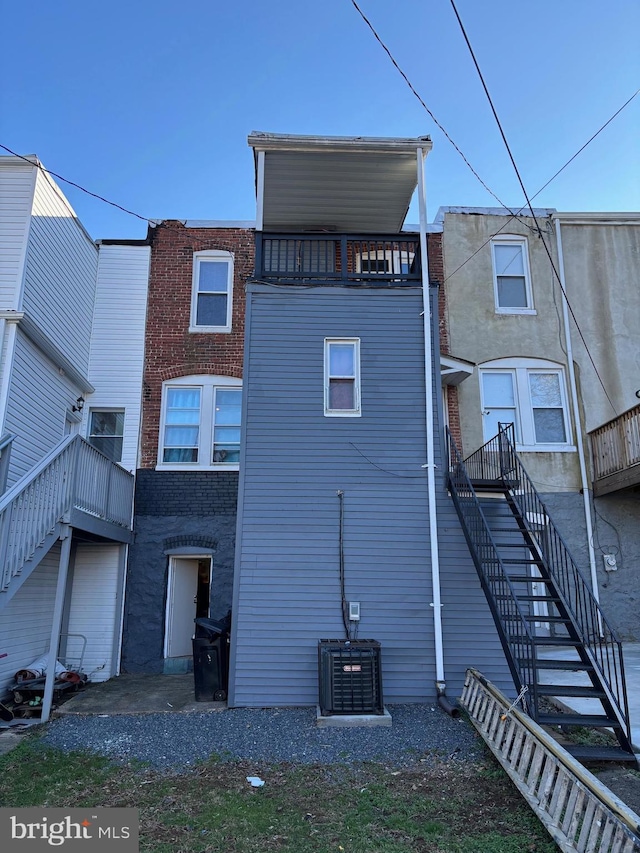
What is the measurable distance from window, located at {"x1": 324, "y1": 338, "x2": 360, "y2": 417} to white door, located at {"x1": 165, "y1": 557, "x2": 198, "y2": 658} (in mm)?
4537

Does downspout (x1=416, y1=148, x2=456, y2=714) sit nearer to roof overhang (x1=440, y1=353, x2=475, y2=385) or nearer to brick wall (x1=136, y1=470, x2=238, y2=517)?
roof overhang (x1=440, y1=353, x2=475, y2=385)

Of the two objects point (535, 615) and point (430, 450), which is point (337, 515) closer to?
point (430, 450)

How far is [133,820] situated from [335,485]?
4.73 m

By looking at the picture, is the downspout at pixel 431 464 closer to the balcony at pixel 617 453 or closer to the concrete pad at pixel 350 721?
the concrete pad at pixel 350 721

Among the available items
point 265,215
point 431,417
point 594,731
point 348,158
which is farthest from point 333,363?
point 594,731

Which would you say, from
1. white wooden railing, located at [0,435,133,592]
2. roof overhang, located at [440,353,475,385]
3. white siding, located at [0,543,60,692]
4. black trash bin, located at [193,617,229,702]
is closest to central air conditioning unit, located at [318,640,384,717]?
black trash bin, located at [193,617,229,702]

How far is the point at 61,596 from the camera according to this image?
7559mm

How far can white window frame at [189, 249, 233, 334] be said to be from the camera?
11805 millimetres

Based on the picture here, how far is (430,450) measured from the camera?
8.30 m

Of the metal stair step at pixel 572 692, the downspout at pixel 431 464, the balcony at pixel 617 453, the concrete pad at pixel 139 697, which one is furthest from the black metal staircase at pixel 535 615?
the concrete pad at pixel 139 697

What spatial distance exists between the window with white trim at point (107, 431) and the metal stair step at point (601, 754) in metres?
8.82

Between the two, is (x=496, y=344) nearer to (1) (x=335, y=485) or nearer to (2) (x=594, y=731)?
(1) (x=335, y=485)

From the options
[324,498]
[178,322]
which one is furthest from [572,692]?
[178,322]

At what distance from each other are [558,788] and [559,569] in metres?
3.87
